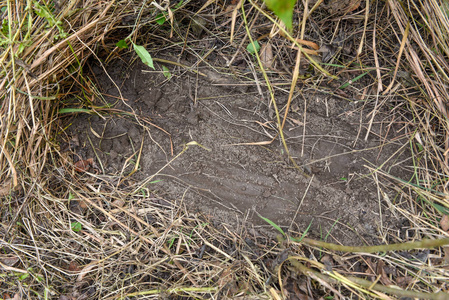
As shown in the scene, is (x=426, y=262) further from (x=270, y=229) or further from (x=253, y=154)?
(x=253, y=154)

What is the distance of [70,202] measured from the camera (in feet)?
6.58

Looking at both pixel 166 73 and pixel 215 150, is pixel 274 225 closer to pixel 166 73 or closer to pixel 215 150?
pixel 215 150

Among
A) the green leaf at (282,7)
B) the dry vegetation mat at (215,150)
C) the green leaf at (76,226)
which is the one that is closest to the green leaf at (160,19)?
the dry vegetation mat at (215,150)

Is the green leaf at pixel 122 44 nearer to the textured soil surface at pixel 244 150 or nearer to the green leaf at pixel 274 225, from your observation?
the textured soil surface at pixel 244 150

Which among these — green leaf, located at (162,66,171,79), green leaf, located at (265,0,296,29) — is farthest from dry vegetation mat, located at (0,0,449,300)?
green leaf, located at (265,0,296,29)

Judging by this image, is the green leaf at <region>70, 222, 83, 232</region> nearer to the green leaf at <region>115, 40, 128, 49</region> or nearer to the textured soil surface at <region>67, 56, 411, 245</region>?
the textured soil surface at <region>67, 56, 411, 245</region>

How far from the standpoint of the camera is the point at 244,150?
202 centimetres

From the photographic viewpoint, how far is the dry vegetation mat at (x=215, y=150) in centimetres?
187

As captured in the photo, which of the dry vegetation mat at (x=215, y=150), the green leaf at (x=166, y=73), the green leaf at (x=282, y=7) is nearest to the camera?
the green leaf at (x=282, y=7)

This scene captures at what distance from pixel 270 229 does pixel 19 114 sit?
1660 millimetres

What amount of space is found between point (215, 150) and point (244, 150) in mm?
185

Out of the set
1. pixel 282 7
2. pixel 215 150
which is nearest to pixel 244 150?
pixel 215 150

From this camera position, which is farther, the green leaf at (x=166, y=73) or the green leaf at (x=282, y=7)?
the green leaf at (x=166, y=73)

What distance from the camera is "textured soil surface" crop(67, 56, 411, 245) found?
1961mm
